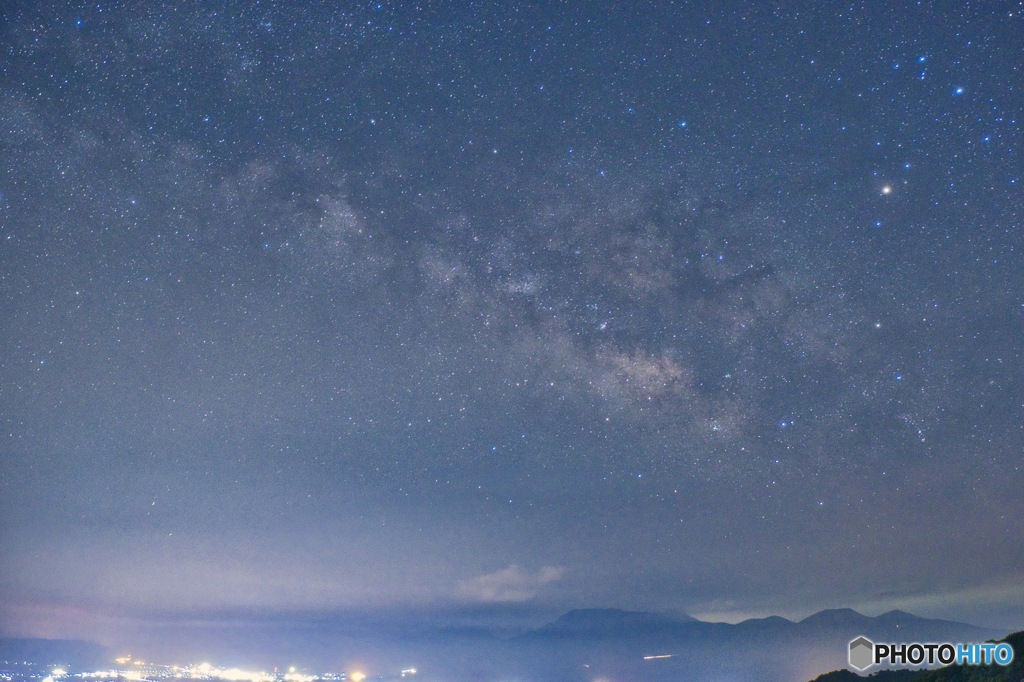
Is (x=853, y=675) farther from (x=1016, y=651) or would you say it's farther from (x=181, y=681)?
(x=181, y=681)

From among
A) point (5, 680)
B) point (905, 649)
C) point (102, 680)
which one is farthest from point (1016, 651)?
point (102, 680)

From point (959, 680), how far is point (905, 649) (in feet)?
34.5

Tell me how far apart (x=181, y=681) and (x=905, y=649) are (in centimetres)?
23759

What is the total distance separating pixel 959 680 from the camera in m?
31.3

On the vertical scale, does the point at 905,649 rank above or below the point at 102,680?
above

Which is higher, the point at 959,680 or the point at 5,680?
the point at 959,680

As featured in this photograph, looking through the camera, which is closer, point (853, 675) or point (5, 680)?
point (853, 675)

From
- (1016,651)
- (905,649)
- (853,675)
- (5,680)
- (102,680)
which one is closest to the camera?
(905,649)

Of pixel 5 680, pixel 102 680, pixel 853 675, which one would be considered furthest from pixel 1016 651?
pixel 102 680

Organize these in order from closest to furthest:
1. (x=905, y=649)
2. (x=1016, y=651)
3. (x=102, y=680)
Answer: (x=905, y=649)
(x=1016, y=651)
(x=102, y=680)

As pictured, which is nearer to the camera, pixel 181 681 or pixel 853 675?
pixel 853 675

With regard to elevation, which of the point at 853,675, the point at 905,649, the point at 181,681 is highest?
the point at 905,649

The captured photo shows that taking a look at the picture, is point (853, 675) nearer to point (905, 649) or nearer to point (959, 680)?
point (959, 680)

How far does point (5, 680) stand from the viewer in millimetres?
160375
